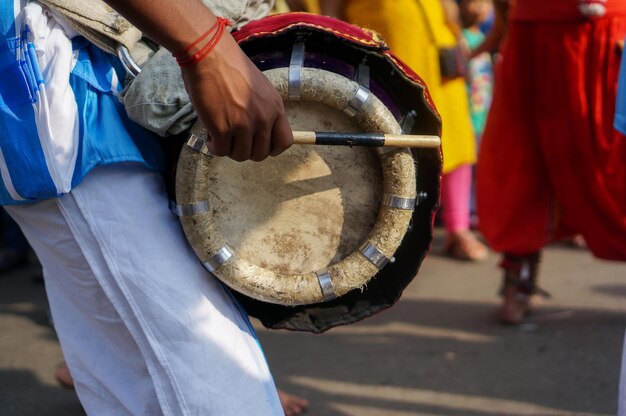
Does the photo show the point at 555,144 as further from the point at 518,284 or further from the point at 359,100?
the point at 359,100

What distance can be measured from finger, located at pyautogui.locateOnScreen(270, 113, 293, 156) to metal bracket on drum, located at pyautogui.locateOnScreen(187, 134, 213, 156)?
0.21m

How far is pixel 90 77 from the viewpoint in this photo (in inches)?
63.3

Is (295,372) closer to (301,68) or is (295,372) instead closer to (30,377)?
(30,377)

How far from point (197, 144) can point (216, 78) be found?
0.30m

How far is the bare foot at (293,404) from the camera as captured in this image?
9.12 ft

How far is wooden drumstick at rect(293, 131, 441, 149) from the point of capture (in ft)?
5.05

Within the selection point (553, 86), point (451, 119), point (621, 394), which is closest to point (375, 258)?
point (621, 394)

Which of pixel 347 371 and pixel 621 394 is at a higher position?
pixel 621 394

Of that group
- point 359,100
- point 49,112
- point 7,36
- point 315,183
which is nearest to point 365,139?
point 359,100

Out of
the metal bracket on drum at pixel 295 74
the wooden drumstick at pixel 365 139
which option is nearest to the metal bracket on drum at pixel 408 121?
the wooden drumstick at pixel 365 139

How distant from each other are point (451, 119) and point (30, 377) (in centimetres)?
244

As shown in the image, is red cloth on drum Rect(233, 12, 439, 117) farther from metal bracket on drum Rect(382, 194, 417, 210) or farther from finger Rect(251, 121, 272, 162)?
finger Rect(251, 121, 272, 162)

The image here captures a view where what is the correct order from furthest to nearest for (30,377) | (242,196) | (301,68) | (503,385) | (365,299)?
(30,377)
(503,385)
(365,299)
(242,196)
(301,68)

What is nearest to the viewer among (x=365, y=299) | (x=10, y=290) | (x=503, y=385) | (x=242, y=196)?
(x=242, y=196)
